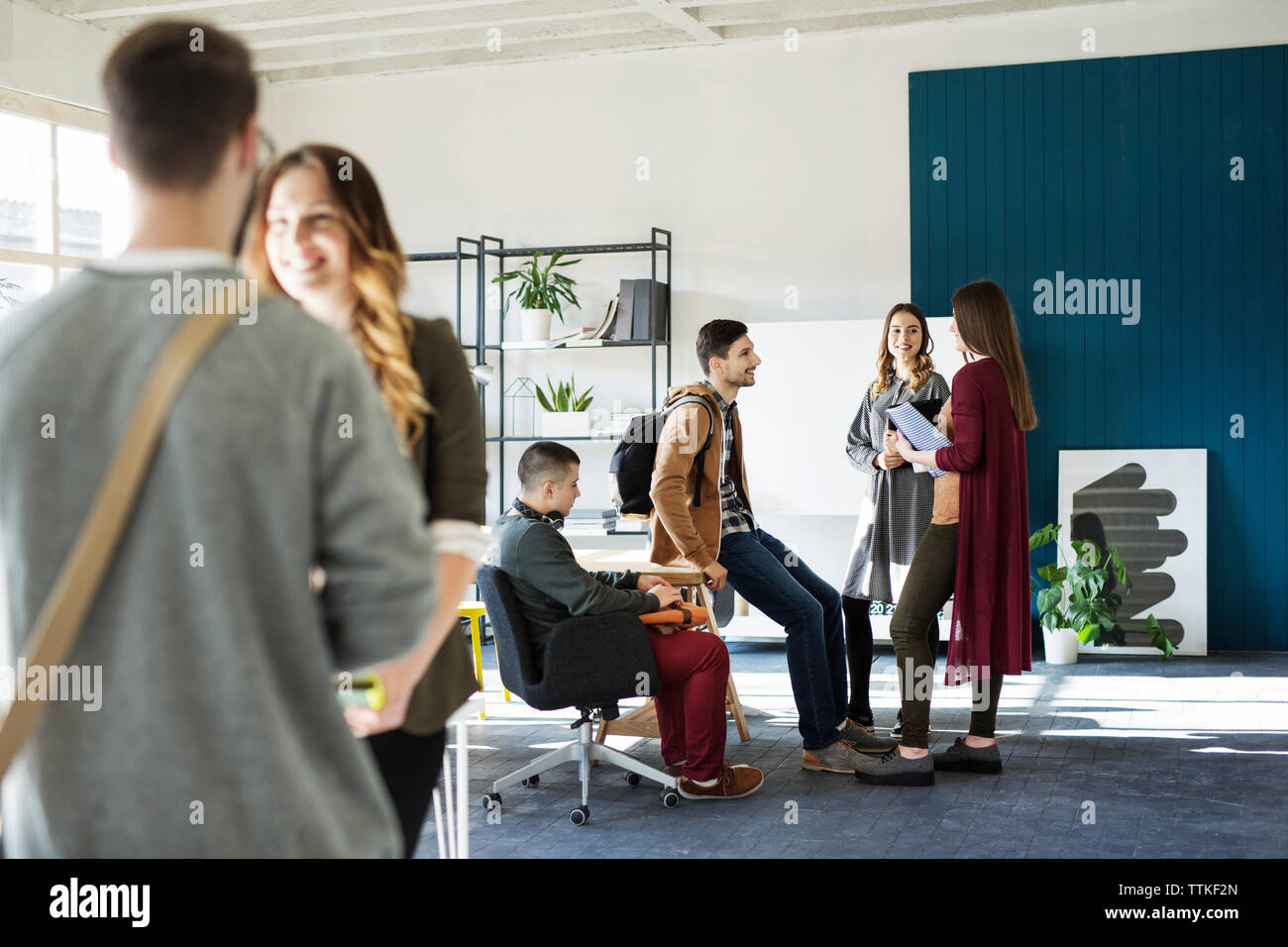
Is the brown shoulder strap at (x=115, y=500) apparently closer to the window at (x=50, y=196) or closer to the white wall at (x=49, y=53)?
the window at (x=50, y=196)

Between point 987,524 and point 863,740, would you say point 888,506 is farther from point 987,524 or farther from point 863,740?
point 863,740

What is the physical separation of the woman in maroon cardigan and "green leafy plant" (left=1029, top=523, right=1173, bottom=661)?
2.44m

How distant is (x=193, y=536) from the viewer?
91 centimetres

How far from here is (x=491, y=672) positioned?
6.61m

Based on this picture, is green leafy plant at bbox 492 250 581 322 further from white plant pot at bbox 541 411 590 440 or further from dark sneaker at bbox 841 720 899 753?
dark sneaker at bbox 841 720 899 753

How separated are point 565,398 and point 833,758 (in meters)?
3.66

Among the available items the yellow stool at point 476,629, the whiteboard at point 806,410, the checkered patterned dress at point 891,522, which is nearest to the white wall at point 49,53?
the yellow stool at point 476,629

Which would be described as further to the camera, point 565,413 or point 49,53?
point 565,413

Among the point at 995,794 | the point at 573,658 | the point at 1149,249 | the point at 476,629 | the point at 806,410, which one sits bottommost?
the point at 995,794

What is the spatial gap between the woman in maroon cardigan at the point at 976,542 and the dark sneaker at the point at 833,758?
0.28 ft

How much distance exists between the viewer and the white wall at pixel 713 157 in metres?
7.02

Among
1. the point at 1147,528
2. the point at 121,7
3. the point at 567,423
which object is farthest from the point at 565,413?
the point at 1147,528

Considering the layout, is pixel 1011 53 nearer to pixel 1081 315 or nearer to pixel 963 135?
pixel 963 135

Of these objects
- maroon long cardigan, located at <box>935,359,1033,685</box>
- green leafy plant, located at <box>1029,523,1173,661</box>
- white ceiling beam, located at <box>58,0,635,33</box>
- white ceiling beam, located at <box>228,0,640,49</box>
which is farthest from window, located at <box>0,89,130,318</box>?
green leafy plant, located at <box>1029,523,1173,661</box>
